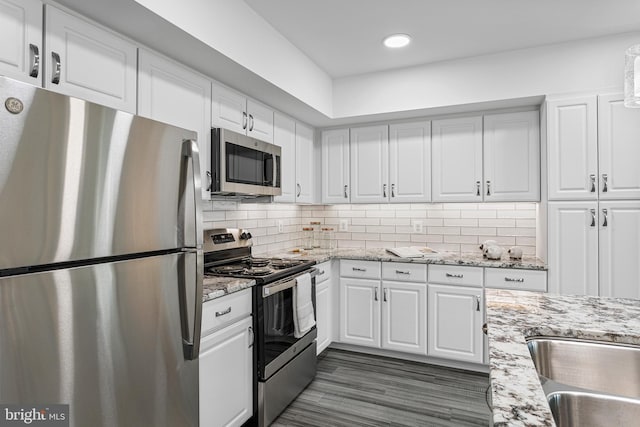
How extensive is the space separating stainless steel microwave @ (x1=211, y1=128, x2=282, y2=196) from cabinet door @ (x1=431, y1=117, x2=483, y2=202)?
148 centimetres

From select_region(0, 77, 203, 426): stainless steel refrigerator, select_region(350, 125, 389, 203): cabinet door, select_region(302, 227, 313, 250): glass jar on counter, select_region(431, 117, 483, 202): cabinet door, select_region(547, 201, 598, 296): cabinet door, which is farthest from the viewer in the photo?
select_region(302, 227, 313, 250): glass jar on counter

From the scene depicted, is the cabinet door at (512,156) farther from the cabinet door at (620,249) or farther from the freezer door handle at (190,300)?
the freezer door handle at (190,300)

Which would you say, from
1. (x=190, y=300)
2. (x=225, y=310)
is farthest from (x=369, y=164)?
(x=190, y=300)

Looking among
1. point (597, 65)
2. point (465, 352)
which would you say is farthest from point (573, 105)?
point (465, 352)

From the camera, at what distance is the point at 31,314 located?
1.08m

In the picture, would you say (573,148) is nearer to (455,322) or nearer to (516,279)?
(516,279)

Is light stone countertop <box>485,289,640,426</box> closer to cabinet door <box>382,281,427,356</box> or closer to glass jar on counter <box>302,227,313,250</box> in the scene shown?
cabinet door <box>382,281,427,356</box>

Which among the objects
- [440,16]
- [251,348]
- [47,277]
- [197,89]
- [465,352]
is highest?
[440,16]

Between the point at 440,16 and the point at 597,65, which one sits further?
the point at 597,65

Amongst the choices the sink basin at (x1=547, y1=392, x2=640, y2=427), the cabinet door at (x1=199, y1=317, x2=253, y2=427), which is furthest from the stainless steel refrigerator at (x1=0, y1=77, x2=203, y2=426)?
the sink basin at (x1=547, y1=392, x2=640, y2=427)

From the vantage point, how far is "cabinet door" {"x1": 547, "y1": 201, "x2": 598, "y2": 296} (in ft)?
9.21

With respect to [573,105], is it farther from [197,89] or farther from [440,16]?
[197,89]

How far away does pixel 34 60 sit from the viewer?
1442mm

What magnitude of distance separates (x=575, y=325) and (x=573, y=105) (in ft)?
7.56
